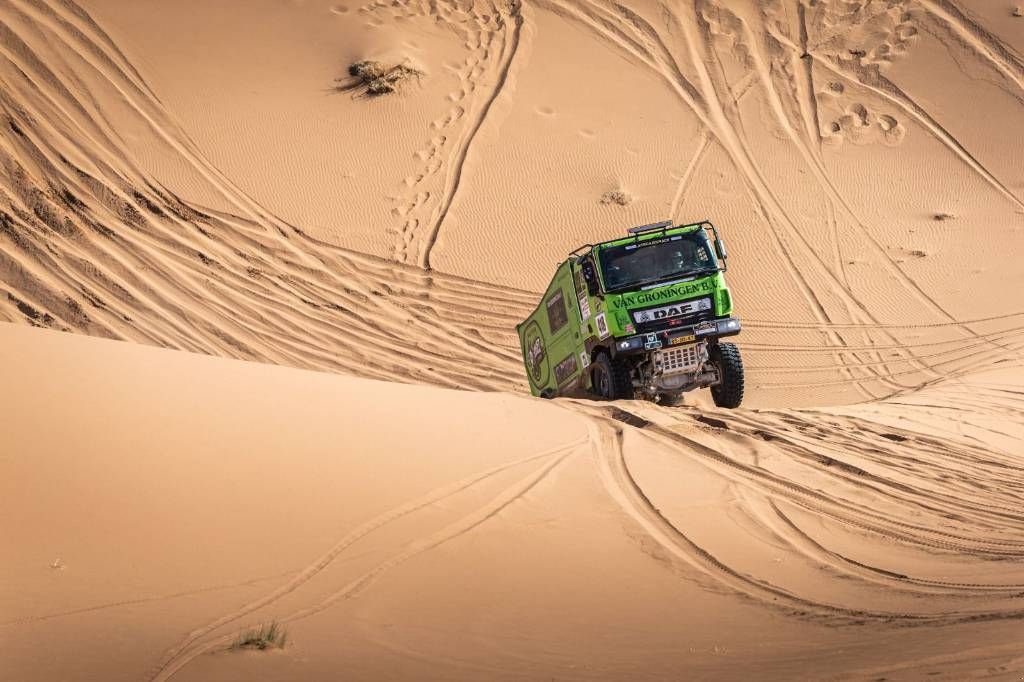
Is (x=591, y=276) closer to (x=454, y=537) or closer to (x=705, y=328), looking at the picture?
(x=705, y=328)

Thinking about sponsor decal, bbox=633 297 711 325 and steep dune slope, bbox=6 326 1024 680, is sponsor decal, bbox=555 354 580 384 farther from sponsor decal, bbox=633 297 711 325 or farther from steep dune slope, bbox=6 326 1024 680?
steep dune slope, bbox=6 326 1024 680

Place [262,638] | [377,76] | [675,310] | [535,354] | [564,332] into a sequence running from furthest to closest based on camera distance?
[377,76] < [535,354] < [564,332] < [675,310] < [262,638]

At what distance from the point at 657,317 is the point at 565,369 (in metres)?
1.81

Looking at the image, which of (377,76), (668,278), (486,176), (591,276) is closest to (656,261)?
(668,278)

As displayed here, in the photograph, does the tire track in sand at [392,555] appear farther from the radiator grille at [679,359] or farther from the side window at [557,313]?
the side window at [557,313]

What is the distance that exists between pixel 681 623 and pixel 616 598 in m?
0.49

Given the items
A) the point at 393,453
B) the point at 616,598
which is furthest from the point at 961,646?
the point at 393,453

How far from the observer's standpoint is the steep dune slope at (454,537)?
216 inches

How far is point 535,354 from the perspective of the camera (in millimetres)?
15070

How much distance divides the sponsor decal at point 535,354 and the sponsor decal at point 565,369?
1.51 feet

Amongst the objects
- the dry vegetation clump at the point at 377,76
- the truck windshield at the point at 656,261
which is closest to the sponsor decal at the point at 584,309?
the truck windshield at the point at 656,261

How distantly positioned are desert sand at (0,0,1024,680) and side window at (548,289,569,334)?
1.76m

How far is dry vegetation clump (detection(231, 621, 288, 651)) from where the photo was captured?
17.4ft

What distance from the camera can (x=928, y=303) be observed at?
64.8ft
